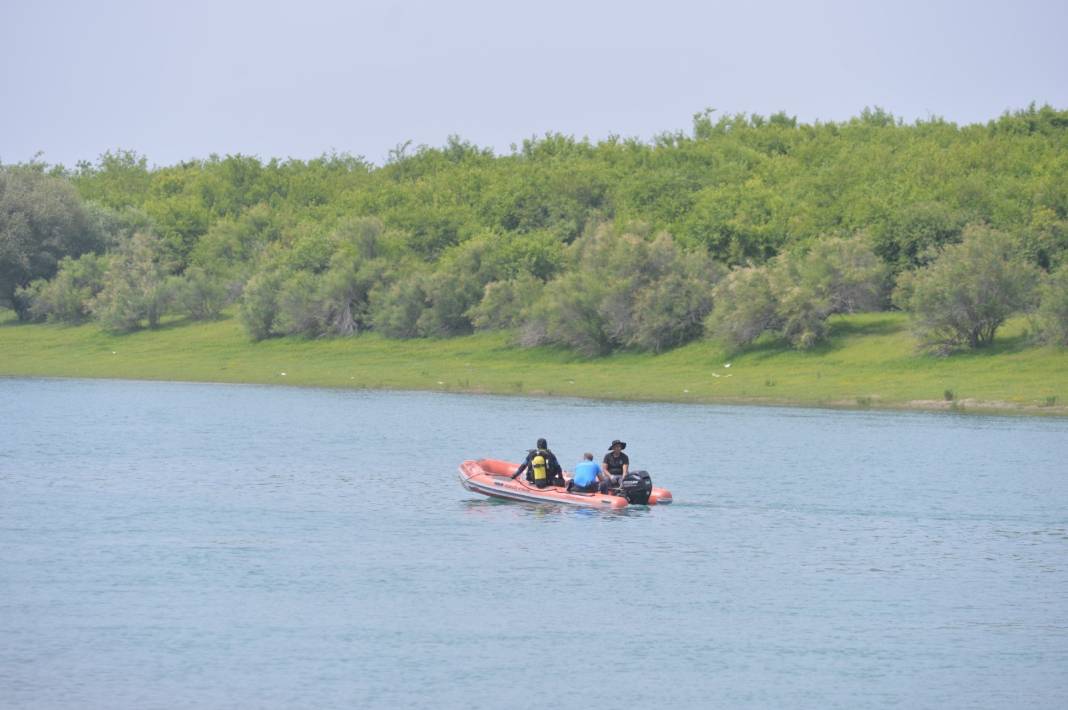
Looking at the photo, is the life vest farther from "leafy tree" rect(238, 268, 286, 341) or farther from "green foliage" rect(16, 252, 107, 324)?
"green foliage" rect(16, 252, 107, 324)

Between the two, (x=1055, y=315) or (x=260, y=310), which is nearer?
(x=1055, y=315)

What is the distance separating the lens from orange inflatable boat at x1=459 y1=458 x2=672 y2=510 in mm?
36278

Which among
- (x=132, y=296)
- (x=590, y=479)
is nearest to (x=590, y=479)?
(x=590, y=479)

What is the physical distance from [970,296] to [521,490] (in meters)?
35.2

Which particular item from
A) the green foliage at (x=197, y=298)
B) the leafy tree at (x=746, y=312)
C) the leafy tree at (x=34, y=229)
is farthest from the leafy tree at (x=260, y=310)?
the leafy tree at (x=746, y=312)

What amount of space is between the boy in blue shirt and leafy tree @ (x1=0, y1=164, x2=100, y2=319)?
75.9m

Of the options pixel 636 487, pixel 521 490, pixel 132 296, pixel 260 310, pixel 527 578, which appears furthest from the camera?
pixel 132 296

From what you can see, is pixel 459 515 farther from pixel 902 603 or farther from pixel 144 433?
pixel 144 433

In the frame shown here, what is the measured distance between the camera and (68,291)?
330 feet

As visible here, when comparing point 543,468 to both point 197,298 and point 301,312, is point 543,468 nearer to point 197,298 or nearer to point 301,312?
point 301,312

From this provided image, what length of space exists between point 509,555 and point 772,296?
4434cm

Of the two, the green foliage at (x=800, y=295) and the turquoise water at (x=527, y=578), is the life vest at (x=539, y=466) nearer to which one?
the turquoise water at (x=527, y=578)

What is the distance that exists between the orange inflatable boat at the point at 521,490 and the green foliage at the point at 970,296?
33452 millimetres

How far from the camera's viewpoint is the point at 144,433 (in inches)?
2152
